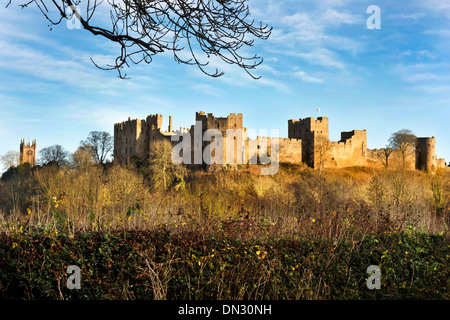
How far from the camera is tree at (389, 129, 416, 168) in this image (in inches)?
1970

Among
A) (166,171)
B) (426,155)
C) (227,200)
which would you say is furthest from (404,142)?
(227,200)

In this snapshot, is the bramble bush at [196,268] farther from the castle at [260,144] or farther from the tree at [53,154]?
the tree at [53,154]

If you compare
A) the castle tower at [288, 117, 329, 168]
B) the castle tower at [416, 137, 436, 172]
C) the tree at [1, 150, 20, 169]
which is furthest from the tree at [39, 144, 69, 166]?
the castle tower at [416, 137, 436, 172]

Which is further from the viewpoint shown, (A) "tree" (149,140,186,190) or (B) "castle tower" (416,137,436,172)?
(B) "castle tower" (416,137,436,172)

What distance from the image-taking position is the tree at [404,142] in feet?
164

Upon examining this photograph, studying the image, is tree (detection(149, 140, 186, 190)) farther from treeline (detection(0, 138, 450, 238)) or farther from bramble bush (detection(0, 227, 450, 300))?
bramble bush (detection(0, 227, 450, 300))

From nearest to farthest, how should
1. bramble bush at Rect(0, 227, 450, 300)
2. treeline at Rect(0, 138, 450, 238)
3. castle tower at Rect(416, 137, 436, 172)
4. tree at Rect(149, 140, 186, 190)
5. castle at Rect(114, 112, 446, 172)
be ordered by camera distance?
1. bramble bush at Rect(0, 227, 450, 300)
2. treeline at Rect(0, 138, 450, 238)
3. tree at Rect(149, 140, 186, 190)
4. castle at Rect(114, 112, 446, 172)
5. castle tower at Rect(416, 137, 436, 172)

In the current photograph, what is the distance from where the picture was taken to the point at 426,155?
4997cm

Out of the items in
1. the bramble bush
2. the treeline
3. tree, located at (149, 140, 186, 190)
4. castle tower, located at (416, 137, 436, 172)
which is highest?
castle tower, located at (416, 137, 436, 172)

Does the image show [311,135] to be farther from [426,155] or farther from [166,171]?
[166,171]

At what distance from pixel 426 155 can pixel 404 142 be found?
10.3 feet

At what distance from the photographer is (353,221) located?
9492 mm
